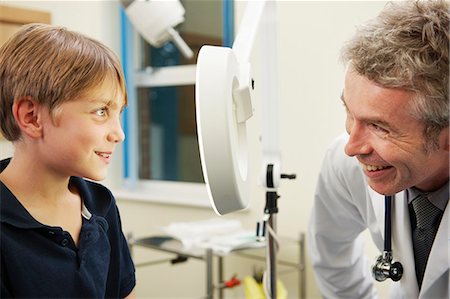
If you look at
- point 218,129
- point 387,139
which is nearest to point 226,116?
point 218,129

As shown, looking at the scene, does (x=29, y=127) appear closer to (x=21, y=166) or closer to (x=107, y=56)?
(x=21, y=166)

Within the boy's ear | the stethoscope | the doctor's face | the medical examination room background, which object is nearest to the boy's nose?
the boy's ear

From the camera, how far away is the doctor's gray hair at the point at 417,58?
933 millimetres

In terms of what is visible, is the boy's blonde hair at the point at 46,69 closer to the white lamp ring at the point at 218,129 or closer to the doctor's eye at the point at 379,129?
the white lamp ring at the point at 218,129

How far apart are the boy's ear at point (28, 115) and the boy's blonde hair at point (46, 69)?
0.03 ft

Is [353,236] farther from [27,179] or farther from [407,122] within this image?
[27,179]

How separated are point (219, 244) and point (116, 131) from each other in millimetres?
1181

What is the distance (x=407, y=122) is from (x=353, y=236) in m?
0.64

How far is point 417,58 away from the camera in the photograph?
93 centimetres

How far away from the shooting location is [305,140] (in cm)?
214

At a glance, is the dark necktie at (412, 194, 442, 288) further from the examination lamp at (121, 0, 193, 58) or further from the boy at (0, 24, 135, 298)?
the examination lamp at (121, 0, 193, 58)

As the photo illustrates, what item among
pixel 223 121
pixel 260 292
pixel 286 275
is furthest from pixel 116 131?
pixel 286 275

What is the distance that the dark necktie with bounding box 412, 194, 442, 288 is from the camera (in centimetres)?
113

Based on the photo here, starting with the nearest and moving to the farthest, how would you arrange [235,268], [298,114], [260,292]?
[260,292]
[298,114]
[235,268]
